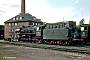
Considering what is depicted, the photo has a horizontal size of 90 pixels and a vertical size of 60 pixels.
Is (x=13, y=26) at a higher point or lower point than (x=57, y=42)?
higher

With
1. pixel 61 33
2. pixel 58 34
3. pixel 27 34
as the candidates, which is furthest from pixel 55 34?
pixel 27 34

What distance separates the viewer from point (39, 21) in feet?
217

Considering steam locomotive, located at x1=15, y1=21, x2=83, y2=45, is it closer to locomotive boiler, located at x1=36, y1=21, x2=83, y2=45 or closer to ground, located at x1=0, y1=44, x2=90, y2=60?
locomotive boiler, located at x1=36, y1=21, x2=83, y2=45

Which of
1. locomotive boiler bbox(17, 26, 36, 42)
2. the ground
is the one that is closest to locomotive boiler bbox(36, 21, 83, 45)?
locomotive boiler bbox(17, 26, 36, 42)

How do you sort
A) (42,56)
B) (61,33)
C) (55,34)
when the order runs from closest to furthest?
(42,56) → (61,33) → (55,34)

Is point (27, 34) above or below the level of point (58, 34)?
above

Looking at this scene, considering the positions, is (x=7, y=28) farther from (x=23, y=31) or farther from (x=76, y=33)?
(x=76, y=33)

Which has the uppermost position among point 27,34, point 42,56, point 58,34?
point 27,34

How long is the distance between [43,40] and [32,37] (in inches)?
184

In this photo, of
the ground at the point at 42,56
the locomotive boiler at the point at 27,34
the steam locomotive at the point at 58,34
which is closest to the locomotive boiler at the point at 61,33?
the steam locomotive at the point at 58,34

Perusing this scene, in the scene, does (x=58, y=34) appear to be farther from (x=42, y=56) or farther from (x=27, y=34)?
(x=42, y=56)

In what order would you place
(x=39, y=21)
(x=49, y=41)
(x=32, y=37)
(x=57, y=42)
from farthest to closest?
(x=39, y=21), (x=32, y=37), (x=49, y=41), (x=57, y=42)

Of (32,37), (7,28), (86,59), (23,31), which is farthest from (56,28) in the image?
(7,28)

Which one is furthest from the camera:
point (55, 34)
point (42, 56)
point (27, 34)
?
point (27, 34)
